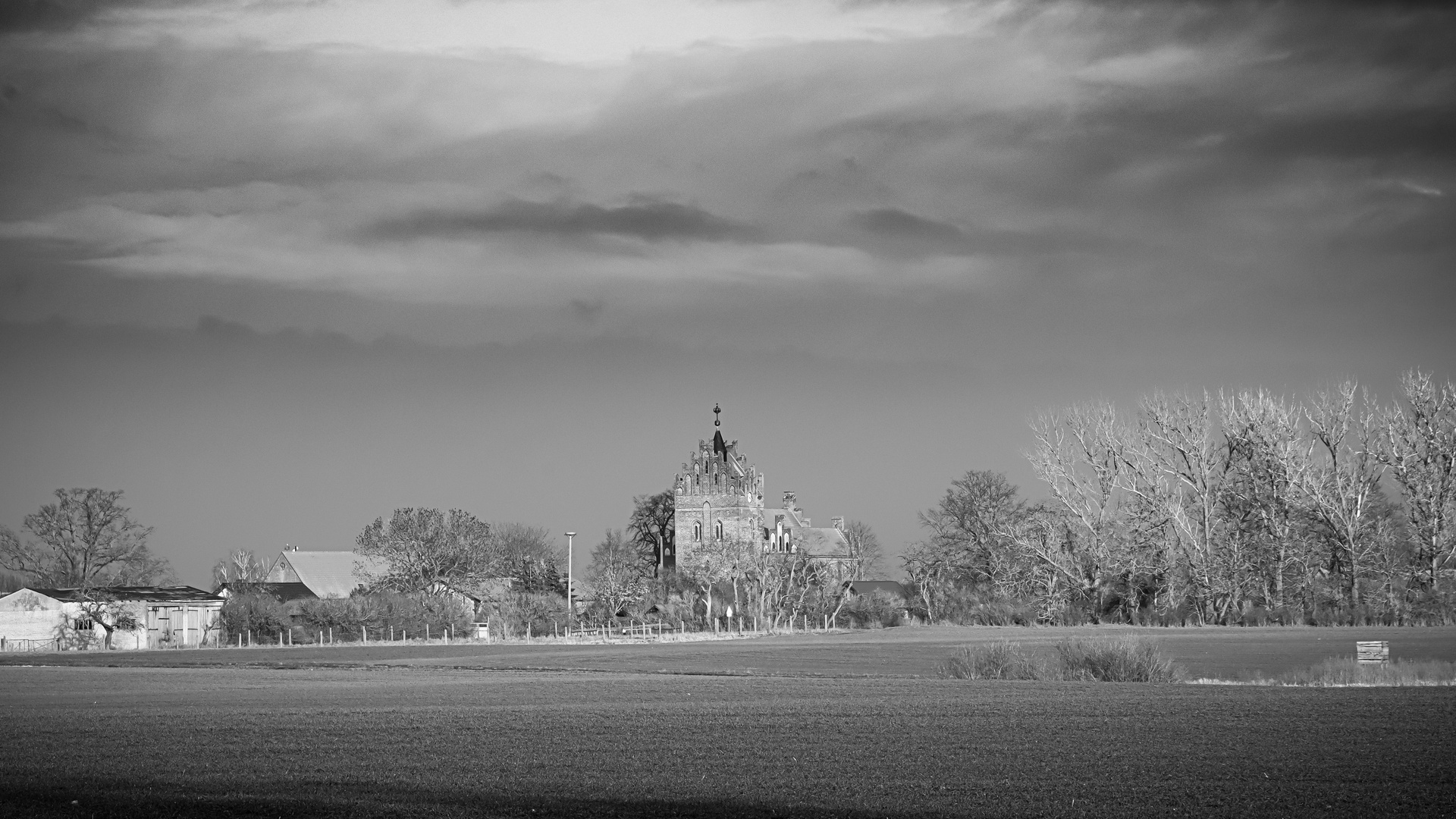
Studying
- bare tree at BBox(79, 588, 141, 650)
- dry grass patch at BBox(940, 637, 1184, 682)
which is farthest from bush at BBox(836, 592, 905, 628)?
dry grass patch at BBox(940, 637, 1184, 682)

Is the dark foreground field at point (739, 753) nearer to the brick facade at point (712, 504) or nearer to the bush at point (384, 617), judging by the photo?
the bush at point (384, 617)

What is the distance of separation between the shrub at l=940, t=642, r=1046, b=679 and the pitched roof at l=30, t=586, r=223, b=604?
53450 millimetres

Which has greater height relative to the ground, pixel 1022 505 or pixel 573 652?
pixel 1022 505

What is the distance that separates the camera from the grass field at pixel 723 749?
16.0 metres

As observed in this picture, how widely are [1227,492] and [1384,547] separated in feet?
33.8

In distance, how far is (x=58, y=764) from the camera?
1950 centimetres

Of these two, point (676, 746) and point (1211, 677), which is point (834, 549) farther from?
point (676, 746)

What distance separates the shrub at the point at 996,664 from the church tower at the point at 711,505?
285 feet

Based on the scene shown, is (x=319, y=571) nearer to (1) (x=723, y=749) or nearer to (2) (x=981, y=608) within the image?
(2) (x=981, y=608)

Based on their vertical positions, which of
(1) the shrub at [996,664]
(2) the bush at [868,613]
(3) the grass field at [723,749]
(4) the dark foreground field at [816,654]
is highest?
(3) the grass field at [723,749]

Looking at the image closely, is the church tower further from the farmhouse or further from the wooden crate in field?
the wooden crate in field

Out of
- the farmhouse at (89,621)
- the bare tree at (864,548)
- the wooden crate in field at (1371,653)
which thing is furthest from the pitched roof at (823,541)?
the wooden crate in field at (1371,653)

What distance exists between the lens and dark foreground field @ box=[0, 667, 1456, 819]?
1595 cm

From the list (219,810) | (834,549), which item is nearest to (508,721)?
(219,810)
